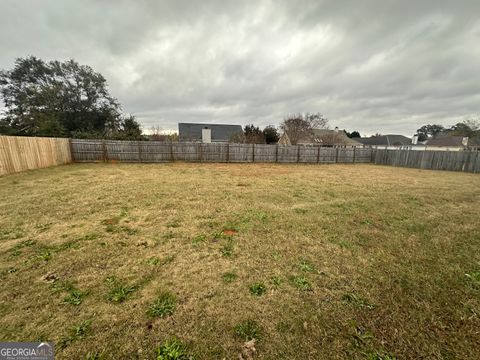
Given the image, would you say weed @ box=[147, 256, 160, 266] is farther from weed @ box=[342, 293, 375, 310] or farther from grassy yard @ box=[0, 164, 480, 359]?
weed @ box=[342, 293, 375, 310]

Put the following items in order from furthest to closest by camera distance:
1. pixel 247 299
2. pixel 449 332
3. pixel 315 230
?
pixel 315 230
pixel 247 299
pixel 449 332

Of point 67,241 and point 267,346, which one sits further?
point 67,241

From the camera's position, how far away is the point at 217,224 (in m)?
3.97

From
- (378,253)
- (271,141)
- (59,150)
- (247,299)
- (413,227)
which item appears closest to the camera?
(247,299)

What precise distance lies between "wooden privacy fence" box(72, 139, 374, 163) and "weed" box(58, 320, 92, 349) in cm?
1519

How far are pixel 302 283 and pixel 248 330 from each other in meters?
0.91

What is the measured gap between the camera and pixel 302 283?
2322 mm

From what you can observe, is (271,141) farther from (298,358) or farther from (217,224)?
(298,358)

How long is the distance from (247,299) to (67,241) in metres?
3.12

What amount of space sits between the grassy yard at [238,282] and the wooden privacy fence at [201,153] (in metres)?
11.0

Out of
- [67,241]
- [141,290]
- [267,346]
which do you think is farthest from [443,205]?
[67,241]

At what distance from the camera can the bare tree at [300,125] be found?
113 feet

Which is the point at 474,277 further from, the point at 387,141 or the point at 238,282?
the point at 387,141

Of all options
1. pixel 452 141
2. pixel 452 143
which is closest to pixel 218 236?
pixel 452 143
